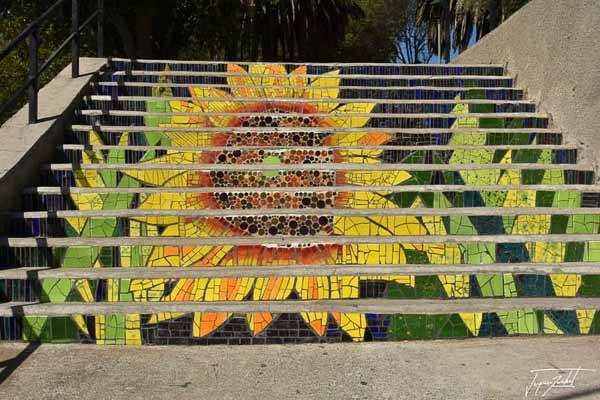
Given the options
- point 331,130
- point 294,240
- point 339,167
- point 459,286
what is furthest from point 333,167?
point 459,286

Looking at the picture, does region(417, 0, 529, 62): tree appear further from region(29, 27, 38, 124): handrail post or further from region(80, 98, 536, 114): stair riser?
region(29, 27, 38, 124): handrail post

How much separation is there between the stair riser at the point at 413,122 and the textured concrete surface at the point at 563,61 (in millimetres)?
293

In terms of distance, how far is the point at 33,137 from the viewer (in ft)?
12.6

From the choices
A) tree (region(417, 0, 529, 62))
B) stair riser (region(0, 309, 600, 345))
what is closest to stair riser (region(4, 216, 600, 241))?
stair riser (region(0, 309, 600, 345))

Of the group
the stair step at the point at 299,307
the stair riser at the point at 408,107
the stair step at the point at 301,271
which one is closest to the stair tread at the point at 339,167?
the stair step at the point at 301,271

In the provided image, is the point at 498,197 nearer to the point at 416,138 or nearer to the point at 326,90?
the point at 416,138

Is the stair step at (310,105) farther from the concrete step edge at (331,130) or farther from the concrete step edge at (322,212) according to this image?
the concrete step edge at (322,212)

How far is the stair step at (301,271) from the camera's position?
10.0 feet

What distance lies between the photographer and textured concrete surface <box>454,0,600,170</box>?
164 inches

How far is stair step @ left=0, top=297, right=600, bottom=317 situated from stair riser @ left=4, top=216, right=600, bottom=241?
2.03 ft

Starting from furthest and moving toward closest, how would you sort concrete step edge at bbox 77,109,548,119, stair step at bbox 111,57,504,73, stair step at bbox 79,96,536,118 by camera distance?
stair step at bbox 111,57,504,73, stair step at bbox 79,96,536,118, concrete step edge at bbox 77,109,548,119

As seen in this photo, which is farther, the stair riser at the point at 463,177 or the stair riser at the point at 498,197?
the stair riser at the point at 463,177

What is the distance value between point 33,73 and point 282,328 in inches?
122

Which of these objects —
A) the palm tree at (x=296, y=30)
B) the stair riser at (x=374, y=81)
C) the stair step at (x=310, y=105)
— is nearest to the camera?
the stair step at (x=310, y=105)
